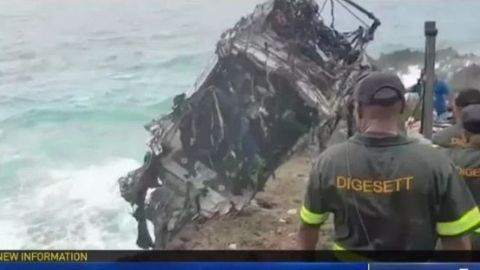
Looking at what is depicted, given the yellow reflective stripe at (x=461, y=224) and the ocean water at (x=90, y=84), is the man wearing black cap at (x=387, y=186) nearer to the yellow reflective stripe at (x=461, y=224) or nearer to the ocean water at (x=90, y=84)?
the yellow reflective stripe at (x=461, y=224)

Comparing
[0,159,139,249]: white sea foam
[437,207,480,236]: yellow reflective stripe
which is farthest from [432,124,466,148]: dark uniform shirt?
[0,159,139,249]: white sea foam

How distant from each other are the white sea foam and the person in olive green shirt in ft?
3.23

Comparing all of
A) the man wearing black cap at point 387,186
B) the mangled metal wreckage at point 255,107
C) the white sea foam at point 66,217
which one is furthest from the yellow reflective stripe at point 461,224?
the white sea foam at point 66,217

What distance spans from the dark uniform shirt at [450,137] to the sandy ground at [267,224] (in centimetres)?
40

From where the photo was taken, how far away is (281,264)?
2.67 meters

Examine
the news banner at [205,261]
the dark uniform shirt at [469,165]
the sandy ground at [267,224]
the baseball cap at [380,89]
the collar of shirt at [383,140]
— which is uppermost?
the baseball cap at [380,89]

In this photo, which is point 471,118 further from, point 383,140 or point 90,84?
point 90,84

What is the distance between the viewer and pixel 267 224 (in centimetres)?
266

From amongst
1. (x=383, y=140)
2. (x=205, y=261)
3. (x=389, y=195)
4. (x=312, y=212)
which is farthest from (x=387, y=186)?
(x=205, y=261)

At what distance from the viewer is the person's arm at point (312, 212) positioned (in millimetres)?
2602

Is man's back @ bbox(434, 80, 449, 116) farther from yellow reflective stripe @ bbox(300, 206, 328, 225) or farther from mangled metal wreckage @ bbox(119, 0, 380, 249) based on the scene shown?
yellow reflective stripe @ bbox(300, 206, 328, 225)

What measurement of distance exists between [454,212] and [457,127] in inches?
10.4

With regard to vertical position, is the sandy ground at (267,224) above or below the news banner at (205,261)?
above

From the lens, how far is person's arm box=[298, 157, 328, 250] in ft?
8.54
